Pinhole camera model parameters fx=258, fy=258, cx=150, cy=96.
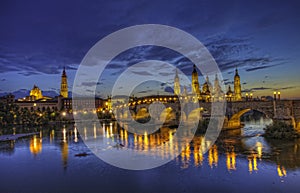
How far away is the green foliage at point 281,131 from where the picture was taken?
29628mm

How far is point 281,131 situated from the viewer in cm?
3073

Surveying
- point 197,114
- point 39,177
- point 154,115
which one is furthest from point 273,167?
point 154,115

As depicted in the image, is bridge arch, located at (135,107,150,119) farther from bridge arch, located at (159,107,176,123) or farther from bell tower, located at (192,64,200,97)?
bell tower, located at (192,64,200,97)

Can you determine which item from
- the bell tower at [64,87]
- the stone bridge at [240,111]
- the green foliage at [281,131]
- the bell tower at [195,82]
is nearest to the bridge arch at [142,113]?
the stone bridge at [240,111]

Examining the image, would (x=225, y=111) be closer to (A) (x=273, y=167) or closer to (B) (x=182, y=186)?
(A) (x=273, y=167)

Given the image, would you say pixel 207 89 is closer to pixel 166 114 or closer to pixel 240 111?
pixel 166 114

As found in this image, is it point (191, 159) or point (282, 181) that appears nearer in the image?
point (282, 181)

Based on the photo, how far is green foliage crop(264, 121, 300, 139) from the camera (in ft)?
97.2

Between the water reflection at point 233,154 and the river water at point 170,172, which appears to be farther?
the water reflection at point 233,154

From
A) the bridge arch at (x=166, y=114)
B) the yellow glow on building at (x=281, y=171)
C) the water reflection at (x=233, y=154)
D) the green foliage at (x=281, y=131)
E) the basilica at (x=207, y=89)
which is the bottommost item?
the yellow glow on building at (x=281, y=171)

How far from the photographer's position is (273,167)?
18641mm

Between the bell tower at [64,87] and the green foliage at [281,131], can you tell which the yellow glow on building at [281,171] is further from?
the bell tower at [64,87]

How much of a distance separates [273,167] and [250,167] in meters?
1.63

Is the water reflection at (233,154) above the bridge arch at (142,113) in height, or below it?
below
